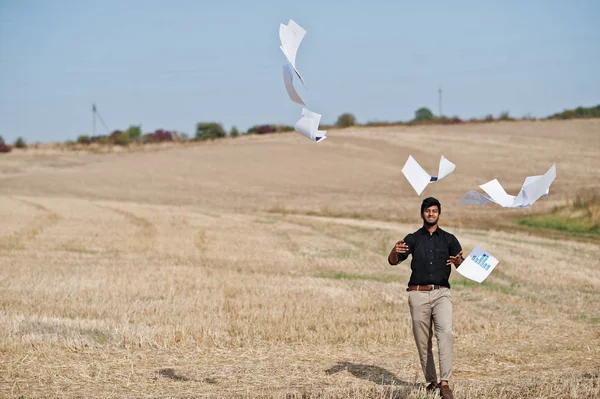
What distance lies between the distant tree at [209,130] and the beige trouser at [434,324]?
313ft

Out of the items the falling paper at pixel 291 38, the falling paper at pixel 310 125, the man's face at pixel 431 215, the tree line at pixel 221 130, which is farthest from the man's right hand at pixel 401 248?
the tree line at pixel 221 130

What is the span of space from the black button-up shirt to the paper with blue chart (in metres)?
0.20

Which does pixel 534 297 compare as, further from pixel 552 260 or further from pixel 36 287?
pixel 36 287

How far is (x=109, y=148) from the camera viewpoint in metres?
85.5

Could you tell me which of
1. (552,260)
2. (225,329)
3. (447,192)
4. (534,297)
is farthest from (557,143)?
(225,329)

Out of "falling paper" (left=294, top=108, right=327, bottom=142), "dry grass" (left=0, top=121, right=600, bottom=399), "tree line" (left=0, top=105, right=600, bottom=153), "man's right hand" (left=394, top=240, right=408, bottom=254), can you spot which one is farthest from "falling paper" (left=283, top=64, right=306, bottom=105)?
"tree line" (left=0, top=105, right=600, bottom=153)

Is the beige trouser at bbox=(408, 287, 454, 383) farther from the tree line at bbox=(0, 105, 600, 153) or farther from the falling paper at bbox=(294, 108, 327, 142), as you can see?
the tree line at bbox=(0, 105, 600, 153)

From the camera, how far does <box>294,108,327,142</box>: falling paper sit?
7930 millimetres

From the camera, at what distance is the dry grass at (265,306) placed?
10055mm

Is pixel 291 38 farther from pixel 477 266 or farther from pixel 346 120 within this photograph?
pixel 346 120

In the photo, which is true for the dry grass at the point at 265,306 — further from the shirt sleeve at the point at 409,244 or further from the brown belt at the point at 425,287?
the shirt sleeve at the point at 409,244

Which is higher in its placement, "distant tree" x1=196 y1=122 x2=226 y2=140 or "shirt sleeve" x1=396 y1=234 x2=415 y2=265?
"distant tree" x1=196 y1=122 x2=226 y2=140

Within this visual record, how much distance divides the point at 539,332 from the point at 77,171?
2151 inches

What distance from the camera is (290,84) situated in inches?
313
